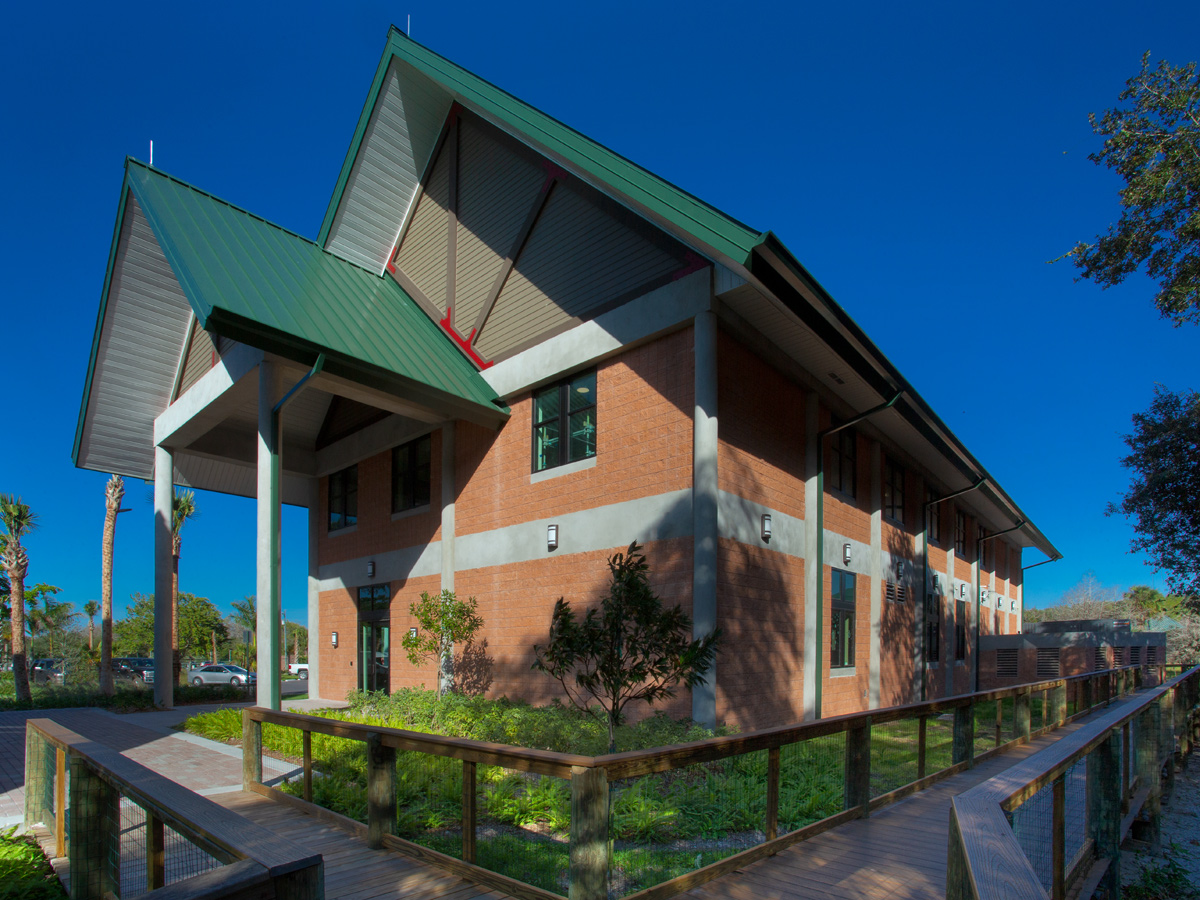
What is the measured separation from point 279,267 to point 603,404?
21.6 ft

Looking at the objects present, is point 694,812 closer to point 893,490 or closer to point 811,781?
point 811,781

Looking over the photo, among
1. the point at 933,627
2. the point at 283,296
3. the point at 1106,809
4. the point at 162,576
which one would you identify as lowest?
the point at 933,627

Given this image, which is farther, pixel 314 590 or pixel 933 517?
pixel 933 517

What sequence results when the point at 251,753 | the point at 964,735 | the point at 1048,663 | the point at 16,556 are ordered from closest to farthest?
the point at 251,753
the point at 964,735
the point at 1048,663
the point at 16,556

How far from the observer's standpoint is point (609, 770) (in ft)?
14.0

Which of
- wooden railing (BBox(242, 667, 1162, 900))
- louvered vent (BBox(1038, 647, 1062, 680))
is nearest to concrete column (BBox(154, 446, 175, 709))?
wooden railing (BBox(242, 667, 1162, 900))

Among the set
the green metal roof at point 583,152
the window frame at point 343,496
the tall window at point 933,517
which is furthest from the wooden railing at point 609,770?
the tall window at point 933,517

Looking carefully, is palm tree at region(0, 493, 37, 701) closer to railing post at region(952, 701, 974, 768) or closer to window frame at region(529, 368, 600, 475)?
window frame at region(529, 368, 600, 475)

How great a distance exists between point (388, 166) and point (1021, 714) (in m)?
15.2

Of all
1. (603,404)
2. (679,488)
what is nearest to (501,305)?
(603,404)

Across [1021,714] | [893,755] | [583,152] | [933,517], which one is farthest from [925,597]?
[583,152]

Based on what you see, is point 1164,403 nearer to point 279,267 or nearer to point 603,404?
point 603,404

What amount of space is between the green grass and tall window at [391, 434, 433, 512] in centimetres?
1039

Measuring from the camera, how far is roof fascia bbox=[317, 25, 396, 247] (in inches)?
609
